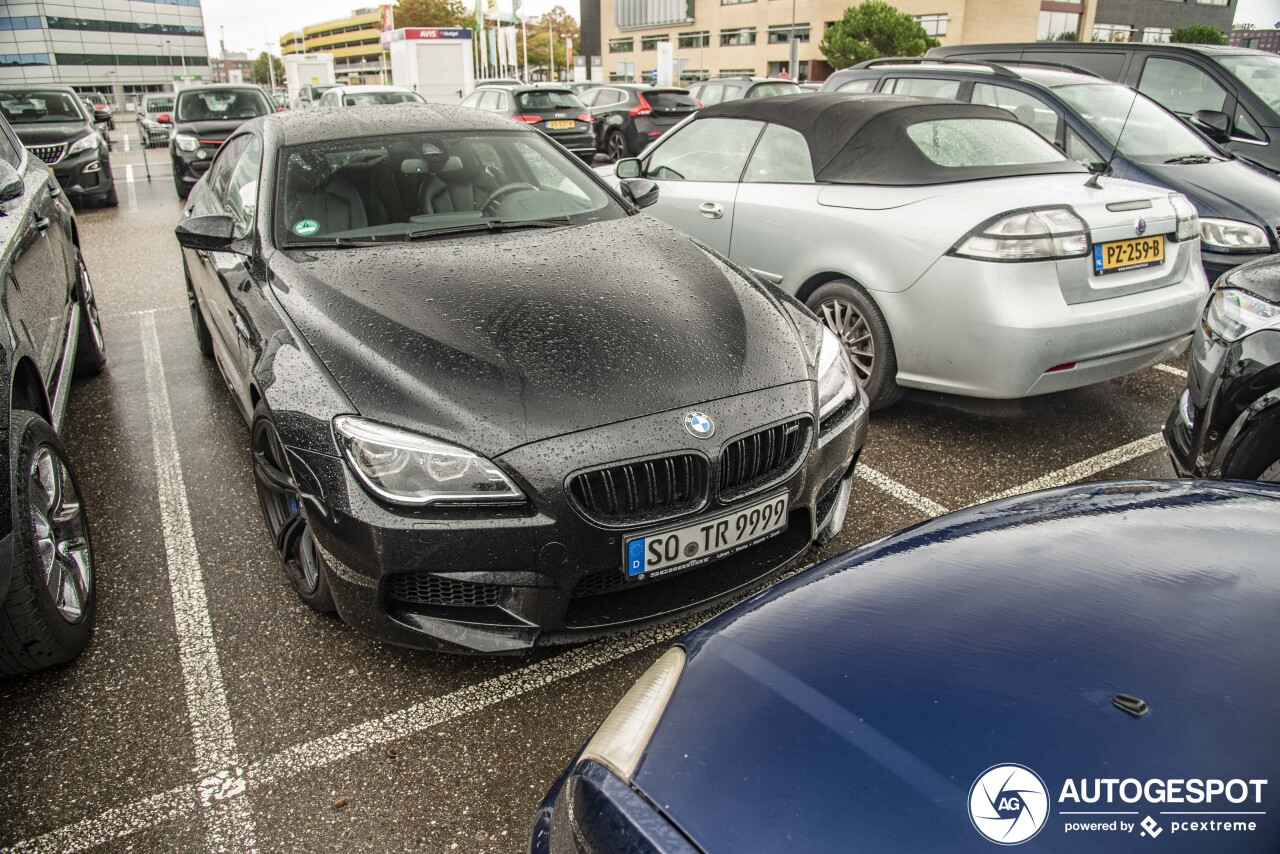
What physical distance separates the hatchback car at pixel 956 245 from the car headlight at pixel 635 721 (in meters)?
2.67

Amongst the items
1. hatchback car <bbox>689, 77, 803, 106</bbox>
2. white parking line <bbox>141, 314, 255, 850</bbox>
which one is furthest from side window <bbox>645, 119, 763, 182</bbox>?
hatchback car <bbox>689, 77, 803, 106</bbox>

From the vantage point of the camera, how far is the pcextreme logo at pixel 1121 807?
3.17ft

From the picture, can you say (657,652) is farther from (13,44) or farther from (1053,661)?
(13,44)

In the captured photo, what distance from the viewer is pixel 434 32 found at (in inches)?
1065

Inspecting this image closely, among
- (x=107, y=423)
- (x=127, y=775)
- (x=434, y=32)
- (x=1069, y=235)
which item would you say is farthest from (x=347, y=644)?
(x=434, y=32)

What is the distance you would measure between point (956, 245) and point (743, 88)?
1674 cm

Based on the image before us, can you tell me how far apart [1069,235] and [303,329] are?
9.91 feet

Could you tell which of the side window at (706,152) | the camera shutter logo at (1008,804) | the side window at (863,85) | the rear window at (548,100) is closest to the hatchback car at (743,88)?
the rear window at (548,100)

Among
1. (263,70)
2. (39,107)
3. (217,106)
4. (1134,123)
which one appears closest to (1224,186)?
(1134,123)

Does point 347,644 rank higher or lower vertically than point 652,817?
lower

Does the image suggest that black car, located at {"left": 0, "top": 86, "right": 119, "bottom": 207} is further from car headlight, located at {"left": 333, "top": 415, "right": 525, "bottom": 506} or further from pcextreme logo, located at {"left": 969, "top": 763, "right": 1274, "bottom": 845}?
pcextreme logo, located at {"left": 969, "top": 763, "right": 1274, "bottom": 845}

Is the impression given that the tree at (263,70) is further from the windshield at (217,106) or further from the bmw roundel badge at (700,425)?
the bmw roundel badge at (700,425)

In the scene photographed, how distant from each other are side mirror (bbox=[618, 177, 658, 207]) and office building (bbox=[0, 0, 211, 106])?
70.9 meters

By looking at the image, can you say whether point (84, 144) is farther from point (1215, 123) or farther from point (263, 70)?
point (263, 70)
